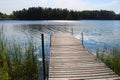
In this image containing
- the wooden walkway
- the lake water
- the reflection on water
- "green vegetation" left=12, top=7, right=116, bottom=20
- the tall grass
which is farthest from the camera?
"green vegetation" left=12, top=7, right=116, bottom=20

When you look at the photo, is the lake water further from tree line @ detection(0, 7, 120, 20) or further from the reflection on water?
tree line @ detection(0, 7, 120, 20)

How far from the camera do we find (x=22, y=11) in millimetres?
84938

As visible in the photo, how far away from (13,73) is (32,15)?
256 feet

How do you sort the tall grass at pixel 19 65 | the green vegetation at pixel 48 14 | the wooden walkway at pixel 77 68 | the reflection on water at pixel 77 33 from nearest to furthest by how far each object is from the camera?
the wooden walkway at pixel 77 68 < the tall grass at pixel 19 65 < the reflection on water at pixel 77 33 < the green vegetation at pixel 48 14

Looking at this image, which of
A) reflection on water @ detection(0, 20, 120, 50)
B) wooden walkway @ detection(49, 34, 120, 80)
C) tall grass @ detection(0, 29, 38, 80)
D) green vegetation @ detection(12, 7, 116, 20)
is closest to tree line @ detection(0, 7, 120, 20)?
green vegetation @ detection(12, 7, 116, 20)

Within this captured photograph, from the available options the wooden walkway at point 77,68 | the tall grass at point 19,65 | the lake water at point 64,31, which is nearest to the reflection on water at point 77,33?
the lake water at point 64,31

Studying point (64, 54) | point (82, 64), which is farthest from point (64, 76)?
point (64, 54)

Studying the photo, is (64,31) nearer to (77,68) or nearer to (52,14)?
(77,68)

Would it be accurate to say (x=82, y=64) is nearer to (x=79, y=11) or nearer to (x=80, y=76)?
(x=80, y=76)

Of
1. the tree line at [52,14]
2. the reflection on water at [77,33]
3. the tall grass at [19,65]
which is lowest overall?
the reflection on water at [77,33]

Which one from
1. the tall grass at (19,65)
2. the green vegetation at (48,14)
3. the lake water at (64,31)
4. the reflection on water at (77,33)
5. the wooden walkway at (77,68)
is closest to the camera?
the wooden walkway at (77,68)

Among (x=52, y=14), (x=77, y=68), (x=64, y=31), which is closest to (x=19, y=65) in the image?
(x=77, y=68)

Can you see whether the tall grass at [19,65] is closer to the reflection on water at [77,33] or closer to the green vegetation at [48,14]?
the reflection on water at [77,33]

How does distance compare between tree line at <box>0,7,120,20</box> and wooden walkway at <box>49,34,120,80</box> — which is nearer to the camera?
wooden walkway at <box>49,34,120,80</box>
